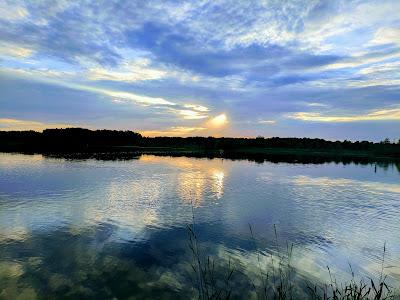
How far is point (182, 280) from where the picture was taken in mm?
12484

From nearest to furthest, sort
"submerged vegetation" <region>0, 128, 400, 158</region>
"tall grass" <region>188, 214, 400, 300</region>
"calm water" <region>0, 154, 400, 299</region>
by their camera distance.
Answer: "tall grass" <region>188, 214, 400, 300</region>, "calm water" <region>0, 154, 400, 299</region>, "submerged vegetation" <region>0, 128, 400, 158</region>

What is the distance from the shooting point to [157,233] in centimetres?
1834

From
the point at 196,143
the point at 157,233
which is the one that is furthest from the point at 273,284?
the point at 196,143

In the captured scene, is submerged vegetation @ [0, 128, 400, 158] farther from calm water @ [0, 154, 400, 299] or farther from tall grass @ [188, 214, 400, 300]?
tall grass @ [188, 214, 400, 300]

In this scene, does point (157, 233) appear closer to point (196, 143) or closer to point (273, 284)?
point (273, 284)

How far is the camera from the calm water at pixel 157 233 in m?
12.4

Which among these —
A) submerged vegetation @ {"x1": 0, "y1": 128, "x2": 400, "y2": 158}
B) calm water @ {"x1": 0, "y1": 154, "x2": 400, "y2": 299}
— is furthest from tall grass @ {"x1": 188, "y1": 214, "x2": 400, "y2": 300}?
submerged vegetation @ {"x1": 0, "y1": 128, "x2": 400, "y2": 158}

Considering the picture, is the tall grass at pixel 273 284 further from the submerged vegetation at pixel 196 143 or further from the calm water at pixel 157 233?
the submerged vegetation at pixel 196 143

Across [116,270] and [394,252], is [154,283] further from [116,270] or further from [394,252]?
[394,252]

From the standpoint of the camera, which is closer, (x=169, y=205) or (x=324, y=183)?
(x=169, y=205)

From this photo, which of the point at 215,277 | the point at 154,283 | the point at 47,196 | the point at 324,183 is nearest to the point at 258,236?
the point at 215,277

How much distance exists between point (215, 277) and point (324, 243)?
26.3 ft

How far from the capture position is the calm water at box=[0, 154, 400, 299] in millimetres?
12417

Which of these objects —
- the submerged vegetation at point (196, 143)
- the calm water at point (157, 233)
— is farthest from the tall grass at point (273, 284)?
the submerged vegetation at point (196, 143)
